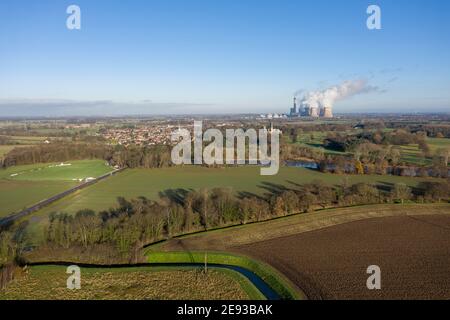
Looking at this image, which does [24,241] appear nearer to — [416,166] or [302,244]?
[302,244]

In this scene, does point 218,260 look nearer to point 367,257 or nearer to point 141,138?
point 367,257

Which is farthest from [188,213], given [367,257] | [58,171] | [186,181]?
[58,171]

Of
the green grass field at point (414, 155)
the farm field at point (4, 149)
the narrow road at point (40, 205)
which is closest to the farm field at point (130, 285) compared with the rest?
the narrow road at point (40, 205)

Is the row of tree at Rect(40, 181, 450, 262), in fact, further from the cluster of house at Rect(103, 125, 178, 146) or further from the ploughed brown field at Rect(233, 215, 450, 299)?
the cluster of house at Rect(103, 125, 178, 146)

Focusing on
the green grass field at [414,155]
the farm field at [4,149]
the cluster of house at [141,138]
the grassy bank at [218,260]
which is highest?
the cluster of house at [141,138]

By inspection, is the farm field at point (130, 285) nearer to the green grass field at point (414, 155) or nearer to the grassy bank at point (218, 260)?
the grassy bank at point (218, 260)

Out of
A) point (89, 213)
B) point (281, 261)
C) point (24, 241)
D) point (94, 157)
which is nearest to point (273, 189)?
point (281, 261)
